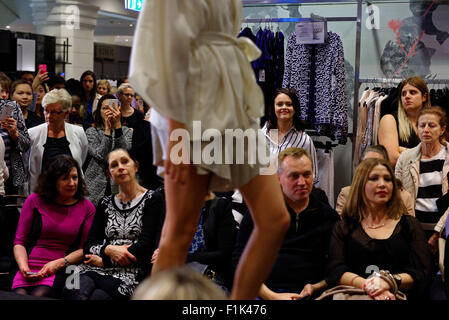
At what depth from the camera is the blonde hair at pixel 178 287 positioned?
145cm

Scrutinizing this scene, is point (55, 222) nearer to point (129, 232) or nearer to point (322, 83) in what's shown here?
point (129, 232)

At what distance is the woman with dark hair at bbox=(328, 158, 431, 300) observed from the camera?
120 inches

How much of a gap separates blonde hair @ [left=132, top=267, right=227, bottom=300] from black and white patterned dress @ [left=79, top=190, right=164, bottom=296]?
76.5 inches

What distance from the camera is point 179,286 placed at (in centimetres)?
145

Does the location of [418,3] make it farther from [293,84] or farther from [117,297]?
[117,297]

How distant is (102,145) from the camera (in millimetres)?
4484

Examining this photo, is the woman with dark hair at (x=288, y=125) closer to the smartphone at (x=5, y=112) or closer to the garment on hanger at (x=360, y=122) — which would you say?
the garment on hanger at (x=360, y=122)

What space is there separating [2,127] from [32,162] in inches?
11.5

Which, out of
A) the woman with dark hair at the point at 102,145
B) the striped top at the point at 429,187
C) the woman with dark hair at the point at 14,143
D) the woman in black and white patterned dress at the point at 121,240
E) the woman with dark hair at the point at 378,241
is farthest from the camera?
the woman with dark hair at the point at 102,145

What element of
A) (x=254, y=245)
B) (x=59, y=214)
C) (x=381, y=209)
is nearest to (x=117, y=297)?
(x=59, y=214)

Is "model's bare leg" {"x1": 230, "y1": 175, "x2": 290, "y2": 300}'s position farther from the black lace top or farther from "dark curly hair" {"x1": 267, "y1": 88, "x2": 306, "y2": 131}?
"dark curly hair" {"x1": 267, "y1": 88, "x2": 306, "y2": 131}

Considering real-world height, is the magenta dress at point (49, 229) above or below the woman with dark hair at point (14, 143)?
below

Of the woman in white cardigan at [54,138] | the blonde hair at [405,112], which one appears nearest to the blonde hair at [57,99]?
the woman in white cardigan at [54,138]

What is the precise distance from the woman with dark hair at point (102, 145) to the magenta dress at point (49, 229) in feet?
2.66
